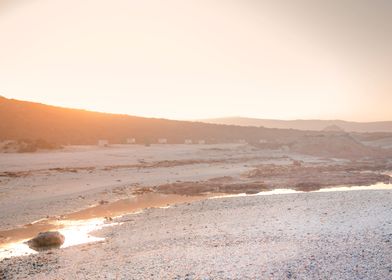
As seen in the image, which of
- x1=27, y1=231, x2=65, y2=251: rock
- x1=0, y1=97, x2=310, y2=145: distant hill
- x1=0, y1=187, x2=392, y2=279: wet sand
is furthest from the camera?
x1=0, y1=97, x2=310, y2=145: distant hill

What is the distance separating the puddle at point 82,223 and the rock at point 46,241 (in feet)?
0.81

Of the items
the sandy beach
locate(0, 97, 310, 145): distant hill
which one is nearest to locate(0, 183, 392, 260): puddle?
the sandy beach

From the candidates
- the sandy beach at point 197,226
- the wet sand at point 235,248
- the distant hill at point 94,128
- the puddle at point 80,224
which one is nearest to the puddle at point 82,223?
the puddle at point 80,224

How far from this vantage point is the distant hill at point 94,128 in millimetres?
72688

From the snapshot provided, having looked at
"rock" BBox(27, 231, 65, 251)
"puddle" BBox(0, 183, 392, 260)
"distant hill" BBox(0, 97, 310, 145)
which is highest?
"distant hill" BBox(0, 97, 310, 145)

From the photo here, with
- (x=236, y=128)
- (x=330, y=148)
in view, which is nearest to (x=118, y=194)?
(x=330, y=148)

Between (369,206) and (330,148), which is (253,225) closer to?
(369,206)

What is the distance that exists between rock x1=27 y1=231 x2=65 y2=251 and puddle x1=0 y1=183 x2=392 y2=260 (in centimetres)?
25

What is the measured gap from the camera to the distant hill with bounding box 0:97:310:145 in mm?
72688

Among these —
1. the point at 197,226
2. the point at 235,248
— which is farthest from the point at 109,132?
the point at 235,248

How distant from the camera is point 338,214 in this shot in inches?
789

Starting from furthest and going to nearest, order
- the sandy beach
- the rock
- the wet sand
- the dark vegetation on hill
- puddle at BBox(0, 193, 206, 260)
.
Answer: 1. the dark vegetation on hill
2. puddle at BBox(0, 193, 206, 260)
3. the rock
4. the sandy beach
5. the wet sand

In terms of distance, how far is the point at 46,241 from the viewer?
16.1 meters

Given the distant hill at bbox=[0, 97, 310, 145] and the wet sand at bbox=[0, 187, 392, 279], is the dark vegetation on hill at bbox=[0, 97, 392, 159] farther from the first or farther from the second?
the wet sand at bbox=[0, 187, 392, 279]
